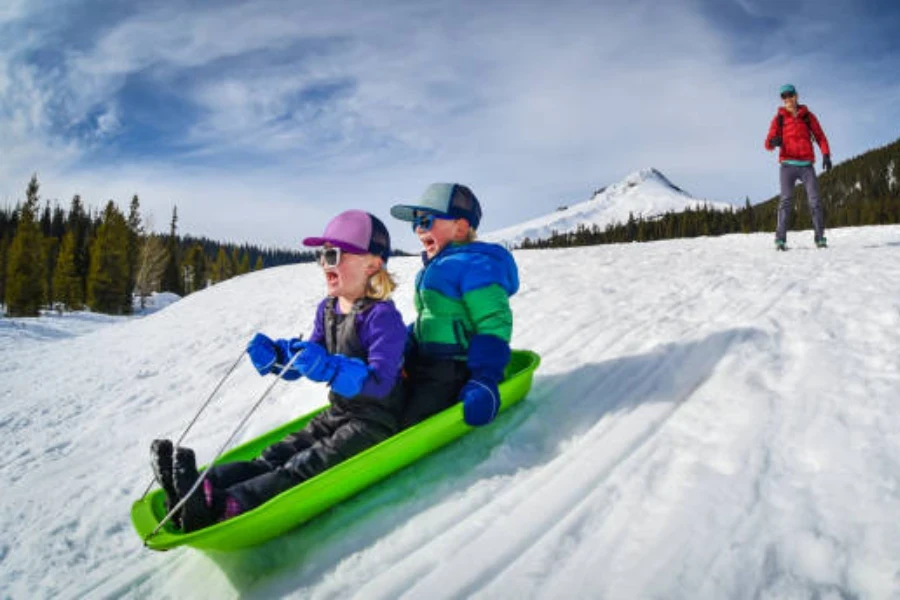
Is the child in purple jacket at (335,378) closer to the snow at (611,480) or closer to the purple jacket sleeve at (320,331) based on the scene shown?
the purple jacket sleeve at (320,331)

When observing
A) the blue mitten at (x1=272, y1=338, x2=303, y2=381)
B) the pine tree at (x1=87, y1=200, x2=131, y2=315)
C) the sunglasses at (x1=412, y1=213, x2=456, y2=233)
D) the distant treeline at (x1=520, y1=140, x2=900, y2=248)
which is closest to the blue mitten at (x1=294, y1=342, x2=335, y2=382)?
the blue mitten at (x1=272, y1=338, x2=303, y2=381)

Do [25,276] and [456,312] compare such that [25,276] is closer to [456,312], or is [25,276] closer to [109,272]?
[109,272]

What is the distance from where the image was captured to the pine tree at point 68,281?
143 ft

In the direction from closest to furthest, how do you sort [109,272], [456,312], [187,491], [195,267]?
[187,491]
[456,312]
[109,272]
[195,267]

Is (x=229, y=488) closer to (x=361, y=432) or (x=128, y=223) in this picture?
(x=361, y=432)

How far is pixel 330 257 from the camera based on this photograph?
294cm

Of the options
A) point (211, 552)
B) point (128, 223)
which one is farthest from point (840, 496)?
point (128, 223)

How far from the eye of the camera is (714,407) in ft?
9.64

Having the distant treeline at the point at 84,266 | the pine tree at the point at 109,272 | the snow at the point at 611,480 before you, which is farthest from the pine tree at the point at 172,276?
the snow at the point at 611,480

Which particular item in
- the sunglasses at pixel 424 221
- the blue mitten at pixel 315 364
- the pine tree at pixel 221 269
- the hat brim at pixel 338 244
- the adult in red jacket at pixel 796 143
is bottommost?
the blue mitten at pixel 315 364

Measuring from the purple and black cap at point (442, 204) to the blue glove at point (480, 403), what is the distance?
132cm

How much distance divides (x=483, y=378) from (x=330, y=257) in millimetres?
1207

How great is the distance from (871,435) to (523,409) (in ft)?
6.30

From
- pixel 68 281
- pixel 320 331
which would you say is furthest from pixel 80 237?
pixel 320 331
